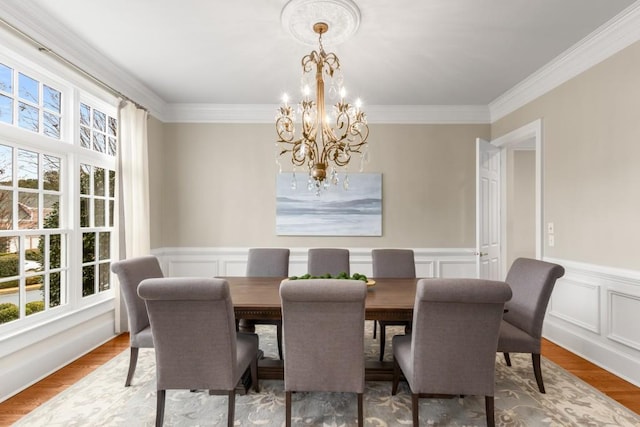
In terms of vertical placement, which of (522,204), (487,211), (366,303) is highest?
(522,204)

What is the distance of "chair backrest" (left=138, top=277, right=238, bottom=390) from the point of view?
5.71ft

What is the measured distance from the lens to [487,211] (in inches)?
163

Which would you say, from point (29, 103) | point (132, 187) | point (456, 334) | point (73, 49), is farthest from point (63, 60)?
point (456, 334)

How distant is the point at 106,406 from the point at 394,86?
12.8 ft

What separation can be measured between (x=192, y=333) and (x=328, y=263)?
1.75 meters

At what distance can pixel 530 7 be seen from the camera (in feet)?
7.73

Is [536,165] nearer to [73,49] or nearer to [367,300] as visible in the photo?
[367,300]

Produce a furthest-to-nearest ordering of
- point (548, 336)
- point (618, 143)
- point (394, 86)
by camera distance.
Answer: point (394, 86), point (548, 336), point (618, 143)

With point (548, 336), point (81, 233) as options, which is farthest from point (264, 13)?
point (548, 336)

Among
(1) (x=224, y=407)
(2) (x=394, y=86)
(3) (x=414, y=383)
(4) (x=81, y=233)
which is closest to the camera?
(3) (x=414, y=383)

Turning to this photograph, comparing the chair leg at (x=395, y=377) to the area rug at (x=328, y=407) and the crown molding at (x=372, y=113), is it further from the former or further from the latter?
the crown molding at (x=372, y=113)

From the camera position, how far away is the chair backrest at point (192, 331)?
1.74 meters

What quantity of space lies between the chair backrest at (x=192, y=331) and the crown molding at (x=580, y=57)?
3457mm

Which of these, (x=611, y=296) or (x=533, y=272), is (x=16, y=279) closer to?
(x=533, y=272)
